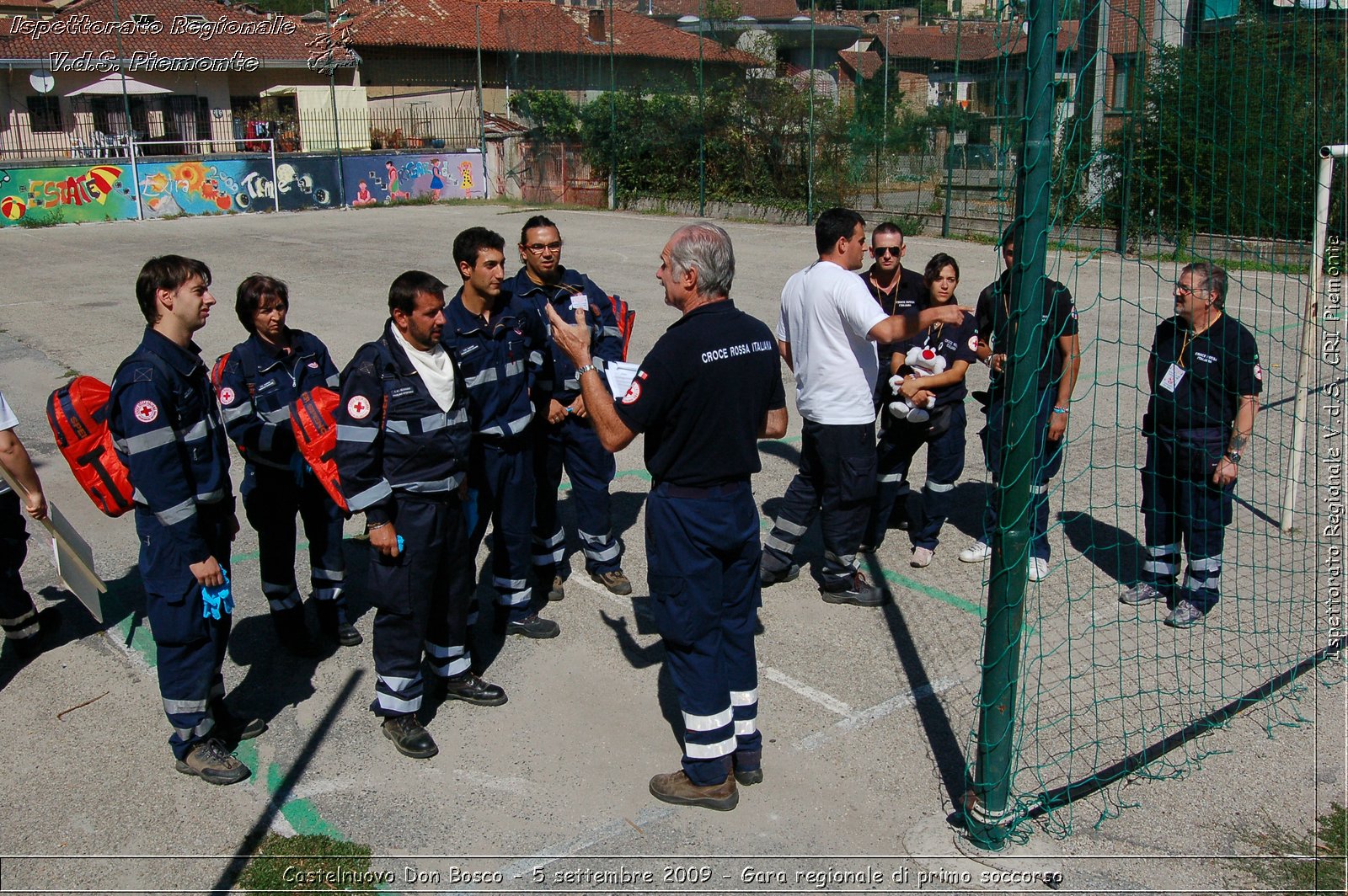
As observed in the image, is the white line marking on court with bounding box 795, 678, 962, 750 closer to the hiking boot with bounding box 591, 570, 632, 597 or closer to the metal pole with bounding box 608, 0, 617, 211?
the hiking boot with bounding box 591, 570, 632, 597

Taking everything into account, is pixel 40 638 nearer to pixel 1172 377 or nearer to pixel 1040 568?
pixel 1040 568

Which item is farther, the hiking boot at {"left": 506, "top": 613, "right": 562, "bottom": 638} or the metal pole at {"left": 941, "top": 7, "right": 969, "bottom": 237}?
the metal pole at {"left": 941, "top": 7, "right": 969, "bottom": 237}

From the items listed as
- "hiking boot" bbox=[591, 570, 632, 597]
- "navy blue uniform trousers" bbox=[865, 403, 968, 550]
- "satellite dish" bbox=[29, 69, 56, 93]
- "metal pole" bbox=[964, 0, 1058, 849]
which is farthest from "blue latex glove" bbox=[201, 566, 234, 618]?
"satellite dish" bbox=[29, 69, 56, 93]

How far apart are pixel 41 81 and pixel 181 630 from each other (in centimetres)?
3568

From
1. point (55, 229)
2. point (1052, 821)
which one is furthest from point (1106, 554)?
point (55, 229)

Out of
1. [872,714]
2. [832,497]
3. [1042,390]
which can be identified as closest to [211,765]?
[872,714]

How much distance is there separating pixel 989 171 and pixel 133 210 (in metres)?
20.4

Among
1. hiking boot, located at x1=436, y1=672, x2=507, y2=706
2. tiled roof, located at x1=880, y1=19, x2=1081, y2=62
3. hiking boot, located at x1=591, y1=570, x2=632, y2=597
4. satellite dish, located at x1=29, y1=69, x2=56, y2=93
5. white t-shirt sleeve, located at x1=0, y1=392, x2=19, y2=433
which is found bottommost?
hiking boot, located at x1=436, y1=672, x2=507, y2=706

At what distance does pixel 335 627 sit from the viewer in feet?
16.9

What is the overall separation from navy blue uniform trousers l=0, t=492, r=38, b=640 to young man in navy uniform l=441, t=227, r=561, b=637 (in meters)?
2.18

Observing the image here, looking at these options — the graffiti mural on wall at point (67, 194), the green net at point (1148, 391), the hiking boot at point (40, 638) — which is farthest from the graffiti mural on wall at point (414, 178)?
the hiking boot at point (40, 638)

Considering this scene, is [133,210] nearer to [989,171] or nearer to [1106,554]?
[989,171]

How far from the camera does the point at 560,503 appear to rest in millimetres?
7090

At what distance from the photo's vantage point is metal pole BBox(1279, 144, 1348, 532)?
5.68 m
